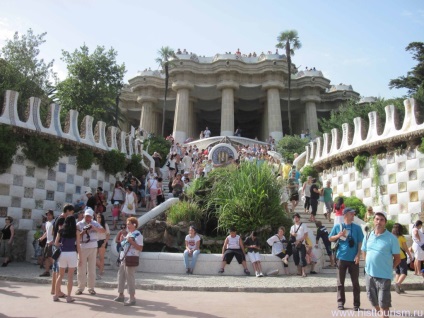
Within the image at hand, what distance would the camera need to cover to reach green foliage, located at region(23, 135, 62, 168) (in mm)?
14336

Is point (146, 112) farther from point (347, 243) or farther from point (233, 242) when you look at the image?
point (347, 243)

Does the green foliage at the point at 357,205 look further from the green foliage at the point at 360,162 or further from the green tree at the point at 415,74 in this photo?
the green tree at the point at 415,74

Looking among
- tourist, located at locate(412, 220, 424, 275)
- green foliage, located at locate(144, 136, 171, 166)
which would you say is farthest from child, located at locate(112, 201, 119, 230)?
green foliage, located at locate(144, 136, 171, 166)

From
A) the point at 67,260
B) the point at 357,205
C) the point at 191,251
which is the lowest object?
the point at 67,260

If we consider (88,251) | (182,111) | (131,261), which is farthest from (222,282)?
(182,111)

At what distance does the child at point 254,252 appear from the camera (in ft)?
35.5

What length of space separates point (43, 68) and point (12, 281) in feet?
79.3

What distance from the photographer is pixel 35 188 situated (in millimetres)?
14555

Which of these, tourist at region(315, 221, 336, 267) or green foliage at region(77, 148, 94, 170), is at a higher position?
green foliage at region(77, 148, 94, 170)

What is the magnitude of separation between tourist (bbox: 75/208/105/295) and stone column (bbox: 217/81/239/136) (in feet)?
122

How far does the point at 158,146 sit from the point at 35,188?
16.0m

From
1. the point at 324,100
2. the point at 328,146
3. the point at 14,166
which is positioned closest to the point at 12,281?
the point at 14,166

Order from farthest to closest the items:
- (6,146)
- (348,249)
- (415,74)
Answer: (415,74) < (6,146) < (348,249)

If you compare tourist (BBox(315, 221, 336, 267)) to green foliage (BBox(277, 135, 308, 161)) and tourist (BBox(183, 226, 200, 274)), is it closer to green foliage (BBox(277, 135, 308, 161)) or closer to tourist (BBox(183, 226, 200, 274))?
tourist (BBox(183, 226, 200, 274))
